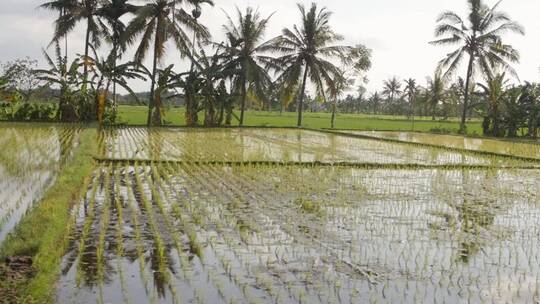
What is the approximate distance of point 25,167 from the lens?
324 inches

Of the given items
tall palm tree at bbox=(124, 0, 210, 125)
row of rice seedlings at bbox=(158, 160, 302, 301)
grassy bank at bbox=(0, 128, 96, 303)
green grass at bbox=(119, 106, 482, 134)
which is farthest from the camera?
green grass at bbox=(119, 106, 482, 134)

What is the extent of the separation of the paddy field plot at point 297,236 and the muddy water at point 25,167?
0.58 metres

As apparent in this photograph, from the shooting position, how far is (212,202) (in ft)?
21.2

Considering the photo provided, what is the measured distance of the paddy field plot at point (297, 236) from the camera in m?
3.64

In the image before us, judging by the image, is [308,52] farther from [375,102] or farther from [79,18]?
[375,102]

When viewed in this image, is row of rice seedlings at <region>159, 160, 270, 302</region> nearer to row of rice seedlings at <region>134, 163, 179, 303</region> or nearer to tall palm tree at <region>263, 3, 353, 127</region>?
row of rice seedlings at <region>134, 163, 179, 303</region>

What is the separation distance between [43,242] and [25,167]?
4.54 m

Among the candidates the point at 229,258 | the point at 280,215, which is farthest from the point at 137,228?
the point at 280,215

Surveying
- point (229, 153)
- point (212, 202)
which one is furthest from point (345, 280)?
point (229, 153)

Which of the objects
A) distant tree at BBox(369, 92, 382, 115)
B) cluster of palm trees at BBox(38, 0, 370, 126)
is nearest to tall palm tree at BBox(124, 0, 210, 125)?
cluster of palm trees at BBox(38, 0, 370, 126)

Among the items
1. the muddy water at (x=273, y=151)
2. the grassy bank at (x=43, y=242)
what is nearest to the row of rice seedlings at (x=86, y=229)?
the grassy bank at (x=43, y=242)

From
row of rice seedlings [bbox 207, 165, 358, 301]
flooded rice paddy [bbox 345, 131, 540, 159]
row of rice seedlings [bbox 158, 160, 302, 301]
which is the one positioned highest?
flooded rice paddy [bbox 345, 131, 540, 159]

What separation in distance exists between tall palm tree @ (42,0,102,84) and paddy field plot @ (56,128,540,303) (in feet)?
42.3

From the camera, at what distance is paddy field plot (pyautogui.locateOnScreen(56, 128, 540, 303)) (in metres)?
3.64
